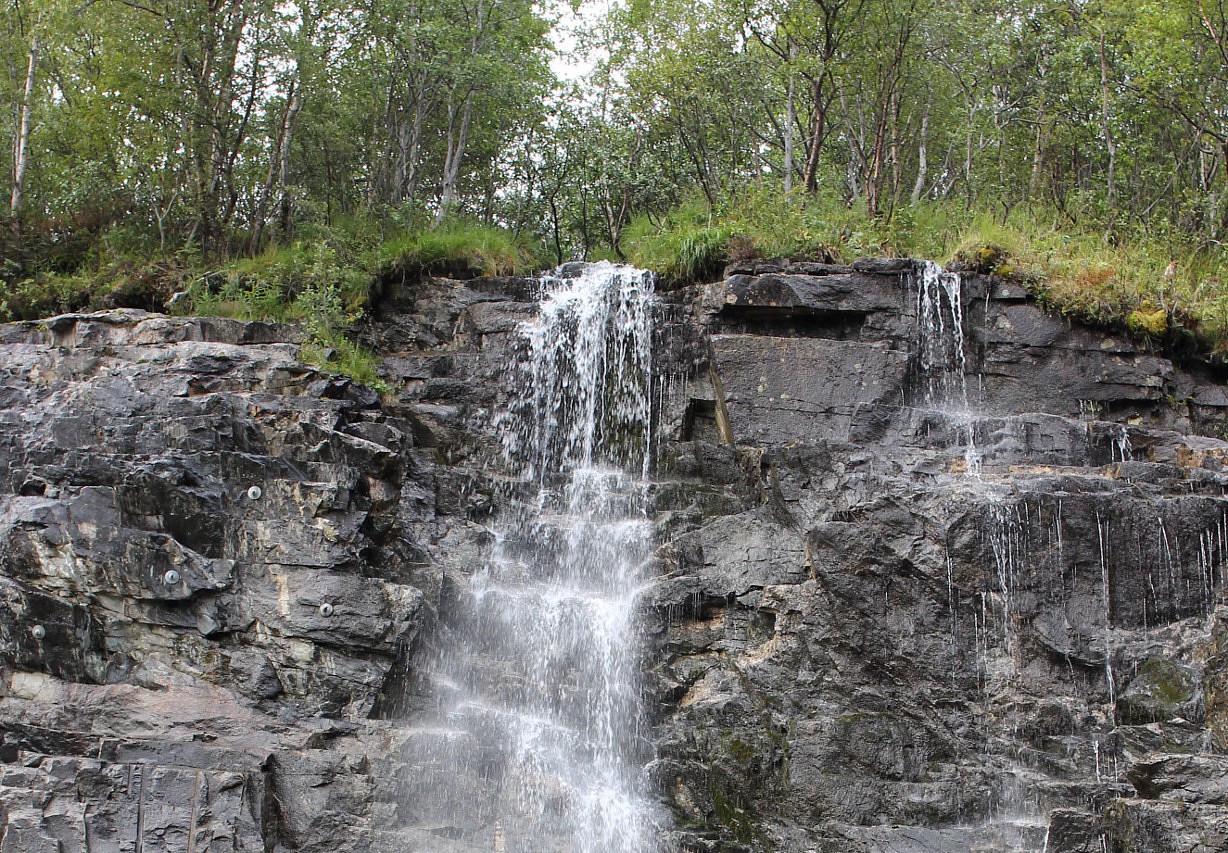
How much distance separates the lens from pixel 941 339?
15.1 metres

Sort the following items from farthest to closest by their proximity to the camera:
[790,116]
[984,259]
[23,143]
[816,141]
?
[790,116] → [816,141] → [23,143] → [984,259]

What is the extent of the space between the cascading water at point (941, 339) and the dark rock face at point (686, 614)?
3.14 feet

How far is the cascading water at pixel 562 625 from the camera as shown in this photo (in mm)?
11086

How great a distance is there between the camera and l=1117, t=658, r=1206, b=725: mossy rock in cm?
1073

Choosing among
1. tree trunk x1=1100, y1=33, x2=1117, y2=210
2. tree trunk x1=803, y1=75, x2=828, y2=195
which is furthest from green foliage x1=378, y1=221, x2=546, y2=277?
tree trunk x1=1100, y1=33, x2=1117, y2=210

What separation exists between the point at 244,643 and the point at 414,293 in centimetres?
708

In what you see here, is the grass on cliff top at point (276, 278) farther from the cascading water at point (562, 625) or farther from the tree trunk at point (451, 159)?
the cascading water at point (562, 625)

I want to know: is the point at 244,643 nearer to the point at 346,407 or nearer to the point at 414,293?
the point at 346,407

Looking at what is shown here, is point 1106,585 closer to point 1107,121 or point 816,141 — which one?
point 816,141

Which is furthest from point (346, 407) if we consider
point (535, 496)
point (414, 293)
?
point (414, 293)

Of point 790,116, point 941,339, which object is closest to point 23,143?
point 790,116

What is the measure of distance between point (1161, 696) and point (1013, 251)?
23.2ft

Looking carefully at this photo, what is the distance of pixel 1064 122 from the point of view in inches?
786

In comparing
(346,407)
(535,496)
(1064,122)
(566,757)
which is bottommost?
(566,757)
